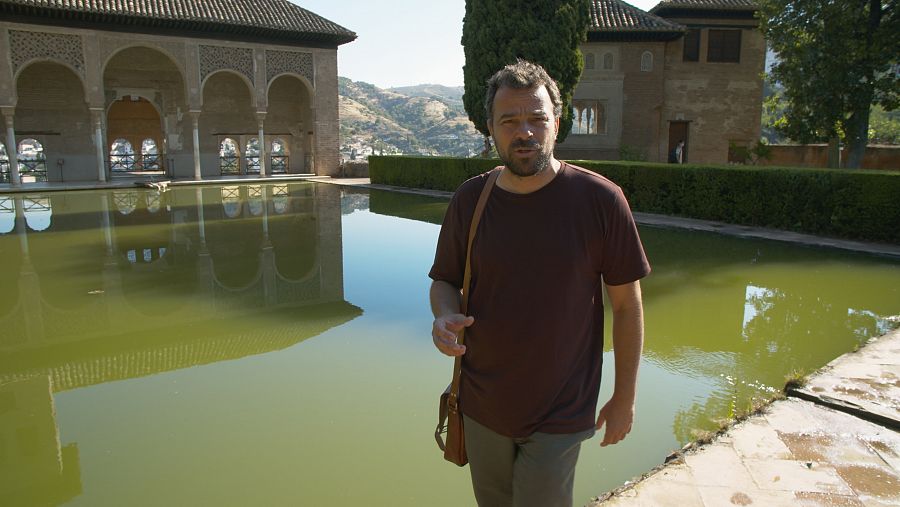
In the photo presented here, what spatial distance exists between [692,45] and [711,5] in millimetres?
1477

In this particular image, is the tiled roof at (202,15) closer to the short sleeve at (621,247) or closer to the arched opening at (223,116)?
the arched opening at (223,116)

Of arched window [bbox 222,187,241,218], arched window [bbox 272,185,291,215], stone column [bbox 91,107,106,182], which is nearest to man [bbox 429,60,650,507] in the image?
arched window [bbox 222,187,241,218]

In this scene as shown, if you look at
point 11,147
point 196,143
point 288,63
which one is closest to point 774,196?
point 288,63

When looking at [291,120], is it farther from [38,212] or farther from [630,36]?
[38,212]

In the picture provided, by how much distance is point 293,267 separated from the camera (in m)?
8.42

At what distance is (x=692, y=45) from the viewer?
24.4 meters

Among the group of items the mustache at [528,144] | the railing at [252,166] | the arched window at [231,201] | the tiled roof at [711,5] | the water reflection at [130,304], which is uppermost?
the tiled roof at [711,5]

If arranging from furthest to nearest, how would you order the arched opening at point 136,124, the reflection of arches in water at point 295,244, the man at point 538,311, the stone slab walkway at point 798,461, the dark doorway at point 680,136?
the arched opening at point 136,124
the dark doorway at point 680,136
the reflection of arches in water at point 295,244
the stone slab walkway at point 798,461
the man at point 538,311

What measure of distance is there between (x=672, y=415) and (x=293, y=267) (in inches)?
225

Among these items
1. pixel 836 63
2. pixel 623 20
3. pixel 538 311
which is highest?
pixel 623 20

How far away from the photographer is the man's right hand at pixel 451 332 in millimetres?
1925

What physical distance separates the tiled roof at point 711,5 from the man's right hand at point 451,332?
25.1 metres

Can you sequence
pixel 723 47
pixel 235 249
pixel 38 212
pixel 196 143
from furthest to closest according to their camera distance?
1. pixel 196 143
2. pixel 723 47
3. pixel 38 212
4. pixel 235 249

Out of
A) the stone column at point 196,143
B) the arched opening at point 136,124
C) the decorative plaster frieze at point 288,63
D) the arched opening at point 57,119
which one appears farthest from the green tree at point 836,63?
the arched opening at point 136,124
